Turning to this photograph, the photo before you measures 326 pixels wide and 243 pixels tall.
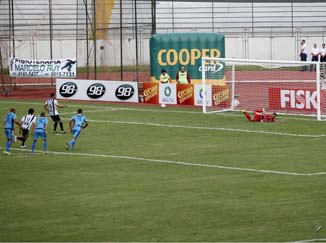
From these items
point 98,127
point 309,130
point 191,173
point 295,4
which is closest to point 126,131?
point 98,127

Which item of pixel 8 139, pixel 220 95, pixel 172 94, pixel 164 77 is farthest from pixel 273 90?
pixel 8 139

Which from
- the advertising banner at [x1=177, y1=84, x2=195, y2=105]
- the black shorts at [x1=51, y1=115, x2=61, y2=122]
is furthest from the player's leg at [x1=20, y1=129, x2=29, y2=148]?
the advertising banner at [x1=177, y1=84, x2=195, y2=105]

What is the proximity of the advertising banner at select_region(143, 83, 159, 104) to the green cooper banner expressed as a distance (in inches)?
99.1

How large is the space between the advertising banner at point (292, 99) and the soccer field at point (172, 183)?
769mm

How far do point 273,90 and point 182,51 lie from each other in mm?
8229

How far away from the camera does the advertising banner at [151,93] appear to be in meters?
47.1

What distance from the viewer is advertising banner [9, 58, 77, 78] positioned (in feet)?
172

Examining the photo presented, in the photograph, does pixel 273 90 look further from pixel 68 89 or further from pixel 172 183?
pixel 172 183

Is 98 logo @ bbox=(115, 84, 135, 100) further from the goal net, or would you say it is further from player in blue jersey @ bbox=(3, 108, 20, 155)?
player in blue jersey @ bbox=(3, 108, 20, 155)

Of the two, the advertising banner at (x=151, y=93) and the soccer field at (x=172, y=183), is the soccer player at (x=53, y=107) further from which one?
the advertising banner at (x=151, y=93)

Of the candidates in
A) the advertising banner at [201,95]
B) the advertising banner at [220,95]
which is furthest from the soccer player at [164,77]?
the advertising banner at [220,95]

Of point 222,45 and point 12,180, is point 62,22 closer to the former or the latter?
point 222,45

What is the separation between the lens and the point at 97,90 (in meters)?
48.5

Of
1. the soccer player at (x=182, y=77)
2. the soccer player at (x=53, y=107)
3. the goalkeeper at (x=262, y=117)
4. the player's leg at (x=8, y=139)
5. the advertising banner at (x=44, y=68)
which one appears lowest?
the player's leg at (x=8, y=139)
